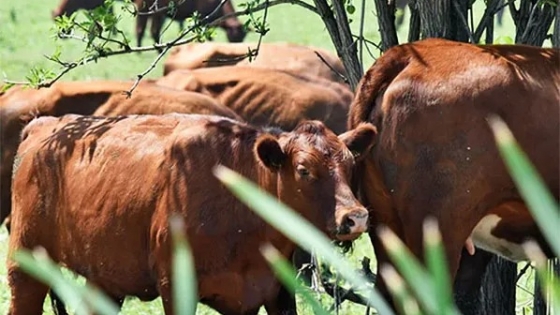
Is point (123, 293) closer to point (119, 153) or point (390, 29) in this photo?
point (119, 153)

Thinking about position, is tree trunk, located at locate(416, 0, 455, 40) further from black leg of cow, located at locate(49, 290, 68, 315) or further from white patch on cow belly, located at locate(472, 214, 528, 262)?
black leg of cow, located at locate(49, 290, 68, 315)

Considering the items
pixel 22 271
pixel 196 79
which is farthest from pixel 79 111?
pixel 22 271

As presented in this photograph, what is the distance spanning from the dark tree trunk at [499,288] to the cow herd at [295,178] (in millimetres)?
434

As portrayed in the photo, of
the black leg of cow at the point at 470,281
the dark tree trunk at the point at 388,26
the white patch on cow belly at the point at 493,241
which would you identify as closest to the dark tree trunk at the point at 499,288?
the black leg of cow at the point at 470,281

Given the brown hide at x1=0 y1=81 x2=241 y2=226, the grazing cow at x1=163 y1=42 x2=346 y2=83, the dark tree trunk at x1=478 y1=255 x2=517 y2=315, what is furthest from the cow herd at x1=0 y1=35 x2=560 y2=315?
the grazing cow at x1=163 y1=42 x2=346 y2=83

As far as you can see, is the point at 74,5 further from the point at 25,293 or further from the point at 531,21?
the point at 531,21

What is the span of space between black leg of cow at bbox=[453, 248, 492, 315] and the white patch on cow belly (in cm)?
59

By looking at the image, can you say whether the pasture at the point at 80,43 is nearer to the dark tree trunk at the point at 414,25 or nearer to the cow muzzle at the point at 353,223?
the dark tree trunk at the point at 414,25

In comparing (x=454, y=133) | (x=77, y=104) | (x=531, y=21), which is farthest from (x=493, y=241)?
(x=77, y=104)

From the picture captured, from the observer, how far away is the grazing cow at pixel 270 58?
15.3 meters

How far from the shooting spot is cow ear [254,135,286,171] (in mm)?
5969

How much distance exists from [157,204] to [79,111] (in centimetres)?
462

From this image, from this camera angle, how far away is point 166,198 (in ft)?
20.4

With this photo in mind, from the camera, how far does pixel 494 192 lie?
5848 millimetres
